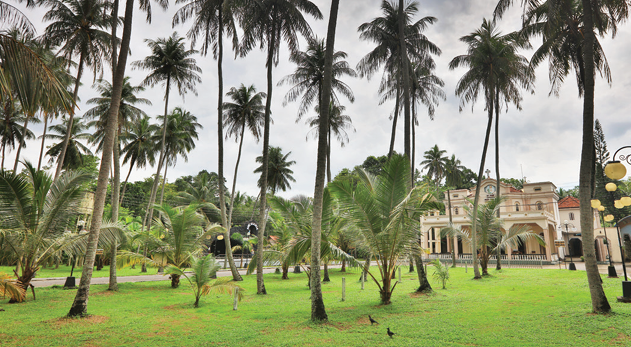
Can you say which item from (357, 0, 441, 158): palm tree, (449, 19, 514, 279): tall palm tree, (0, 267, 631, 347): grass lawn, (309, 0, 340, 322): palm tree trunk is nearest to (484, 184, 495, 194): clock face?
(449, 19, 514, 279): tall palm tree

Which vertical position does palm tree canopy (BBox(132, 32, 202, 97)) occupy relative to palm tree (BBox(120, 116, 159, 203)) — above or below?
above

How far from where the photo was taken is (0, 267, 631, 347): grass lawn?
253 inches

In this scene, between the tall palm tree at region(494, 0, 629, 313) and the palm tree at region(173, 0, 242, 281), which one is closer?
the tall palm tree at region(494, 0, 629, 313)

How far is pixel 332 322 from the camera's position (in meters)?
8.05

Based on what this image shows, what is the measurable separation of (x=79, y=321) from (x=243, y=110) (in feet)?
66.7

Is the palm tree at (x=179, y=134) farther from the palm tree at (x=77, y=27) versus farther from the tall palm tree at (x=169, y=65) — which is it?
the palm tree at (x=77, y=27)

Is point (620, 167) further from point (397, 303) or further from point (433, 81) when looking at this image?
point (433, 81)

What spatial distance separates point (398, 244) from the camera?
395 inches

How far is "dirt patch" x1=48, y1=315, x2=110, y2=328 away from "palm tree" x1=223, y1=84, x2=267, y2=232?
17813 millimetres

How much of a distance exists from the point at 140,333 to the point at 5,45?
19.0 ft

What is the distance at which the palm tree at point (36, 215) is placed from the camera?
10.1 metres

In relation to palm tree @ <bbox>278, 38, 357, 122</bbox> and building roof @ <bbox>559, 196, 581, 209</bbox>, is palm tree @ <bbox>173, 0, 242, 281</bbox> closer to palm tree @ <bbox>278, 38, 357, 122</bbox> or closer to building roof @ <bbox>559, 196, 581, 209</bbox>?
palm tree @ <bbox>278, 38, 357, 122</bbox>

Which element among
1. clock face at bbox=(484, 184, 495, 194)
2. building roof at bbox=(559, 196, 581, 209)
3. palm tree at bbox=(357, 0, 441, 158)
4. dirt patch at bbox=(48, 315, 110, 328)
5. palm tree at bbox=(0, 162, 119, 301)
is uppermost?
palm tree at bbox=(357, 0, 441, 158)

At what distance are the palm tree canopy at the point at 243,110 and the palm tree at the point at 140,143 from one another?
264 inches
